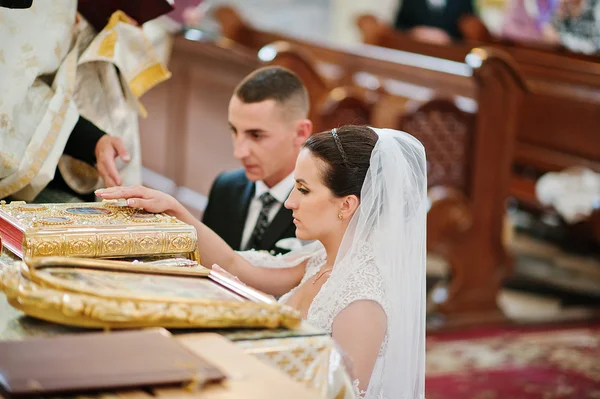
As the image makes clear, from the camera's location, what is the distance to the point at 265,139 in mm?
3186

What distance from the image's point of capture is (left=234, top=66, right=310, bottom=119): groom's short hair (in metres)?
3.25

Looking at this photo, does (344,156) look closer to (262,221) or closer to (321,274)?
(321,274)

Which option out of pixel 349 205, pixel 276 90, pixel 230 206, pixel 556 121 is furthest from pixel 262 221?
pixel 556 121

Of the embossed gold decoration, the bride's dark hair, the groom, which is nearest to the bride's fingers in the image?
the bride's dark hair

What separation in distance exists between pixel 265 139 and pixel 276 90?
0.66ft

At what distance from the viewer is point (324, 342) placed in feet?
5.25

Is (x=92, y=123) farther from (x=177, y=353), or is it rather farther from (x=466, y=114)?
(x=466, y=114)

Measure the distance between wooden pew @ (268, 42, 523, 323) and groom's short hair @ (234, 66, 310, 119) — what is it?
8.25ft

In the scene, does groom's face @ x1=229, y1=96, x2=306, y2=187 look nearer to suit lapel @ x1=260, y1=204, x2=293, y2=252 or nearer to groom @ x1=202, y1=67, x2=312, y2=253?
groom @ x1=202, y1=67, x2=312, y2=253

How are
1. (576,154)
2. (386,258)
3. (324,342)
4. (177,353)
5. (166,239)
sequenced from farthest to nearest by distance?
(576,154)
(386,258)
(166,239)
(324,342)
(177,353)

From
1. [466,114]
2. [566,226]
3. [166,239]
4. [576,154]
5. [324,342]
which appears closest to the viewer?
[324,342]

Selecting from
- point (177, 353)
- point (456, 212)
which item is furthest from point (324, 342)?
point (456, 212)

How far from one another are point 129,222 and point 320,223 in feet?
1.60

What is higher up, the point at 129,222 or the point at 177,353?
the point at 129,222
